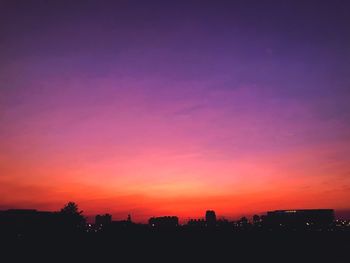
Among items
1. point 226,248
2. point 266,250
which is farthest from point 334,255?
point 226,248

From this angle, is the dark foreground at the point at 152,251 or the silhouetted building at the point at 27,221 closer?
the dark foreground at the point at 152,251

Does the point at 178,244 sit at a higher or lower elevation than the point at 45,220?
lower

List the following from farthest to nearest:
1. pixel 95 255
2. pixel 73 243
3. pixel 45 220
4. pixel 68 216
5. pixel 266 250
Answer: pixel 68 216, pixel 45 220, pixel 266 250, pixel 73 243, pixel 95 255

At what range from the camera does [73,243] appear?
9300 centimetres

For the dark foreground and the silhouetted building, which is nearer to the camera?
the dark foreground

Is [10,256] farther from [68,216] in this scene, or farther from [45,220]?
[68,216]

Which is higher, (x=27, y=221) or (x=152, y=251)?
(x=27, y=221)

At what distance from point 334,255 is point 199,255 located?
34.3 metres

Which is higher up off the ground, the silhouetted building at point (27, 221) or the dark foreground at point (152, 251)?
the silhouetted building at point (27, 221)

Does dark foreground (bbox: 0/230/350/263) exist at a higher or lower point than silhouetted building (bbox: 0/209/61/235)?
lower

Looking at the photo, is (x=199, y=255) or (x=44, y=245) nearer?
(x=44, y=245)

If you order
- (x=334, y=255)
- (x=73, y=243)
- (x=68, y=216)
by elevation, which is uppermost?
(x=68, y=216)

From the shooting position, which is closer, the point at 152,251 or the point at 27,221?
the point at 152,251

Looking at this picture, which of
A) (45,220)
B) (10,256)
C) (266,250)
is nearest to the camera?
(10,256)
